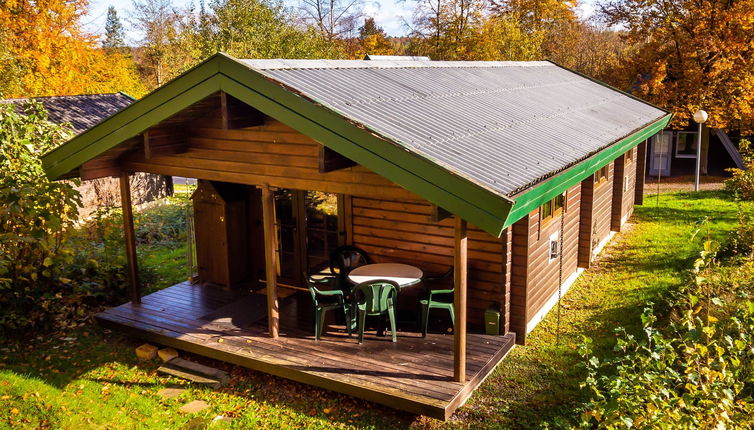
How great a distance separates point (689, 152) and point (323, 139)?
2467 centimetres

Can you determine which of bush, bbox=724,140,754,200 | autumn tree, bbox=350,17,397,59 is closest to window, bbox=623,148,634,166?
bush, bbox=724,140,754,200

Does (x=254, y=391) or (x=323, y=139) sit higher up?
(x=323, y=139)

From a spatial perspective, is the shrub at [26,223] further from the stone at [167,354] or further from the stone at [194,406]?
the stone at [194,406]

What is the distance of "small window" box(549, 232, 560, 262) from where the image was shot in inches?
363

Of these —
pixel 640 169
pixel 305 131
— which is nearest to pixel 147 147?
pixel 305 131

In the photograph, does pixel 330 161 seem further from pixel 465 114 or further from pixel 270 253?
pixel 465 114

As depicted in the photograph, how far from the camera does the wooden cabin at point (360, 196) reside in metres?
5.94

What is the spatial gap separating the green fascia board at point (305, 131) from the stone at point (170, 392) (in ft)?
9.62

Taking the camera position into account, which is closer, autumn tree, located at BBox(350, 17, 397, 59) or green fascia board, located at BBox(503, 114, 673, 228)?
green fascia board, located at BBox(503, 114, 673, 228)

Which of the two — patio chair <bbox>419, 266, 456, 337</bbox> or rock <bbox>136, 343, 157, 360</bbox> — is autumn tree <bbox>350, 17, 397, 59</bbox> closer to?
patio chair <bbox>419, 266, 456, 337</bbox>

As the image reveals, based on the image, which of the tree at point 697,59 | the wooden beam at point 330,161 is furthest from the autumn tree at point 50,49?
the tree at point 697,59

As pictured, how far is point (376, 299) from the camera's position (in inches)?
288

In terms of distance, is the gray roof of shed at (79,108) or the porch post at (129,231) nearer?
the porch post at (129,231)

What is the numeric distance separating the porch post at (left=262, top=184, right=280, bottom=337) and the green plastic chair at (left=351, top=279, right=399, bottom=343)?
100 centimetres
